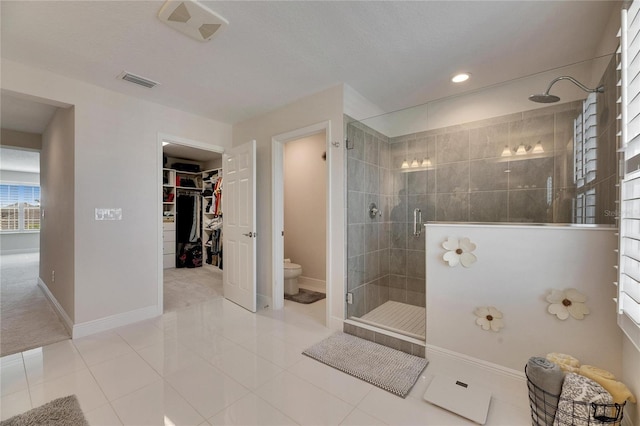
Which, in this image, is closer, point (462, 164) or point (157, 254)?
point (462, 164)

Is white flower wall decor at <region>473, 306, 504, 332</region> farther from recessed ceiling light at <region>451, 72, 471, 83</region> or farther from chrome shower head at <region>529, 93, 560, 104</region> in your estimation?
recessed ceiling light at <region>451, 72, 471, 83</region>

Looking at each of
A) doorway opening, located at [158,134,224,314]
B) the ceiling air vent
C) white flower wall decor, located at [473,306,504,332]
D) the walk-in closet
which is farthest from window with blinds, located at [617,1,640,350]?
the walk-in closet

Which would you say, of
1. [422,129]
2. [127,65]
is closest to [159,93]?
[127,65]

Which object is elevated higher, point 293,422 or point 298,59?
point 298,59

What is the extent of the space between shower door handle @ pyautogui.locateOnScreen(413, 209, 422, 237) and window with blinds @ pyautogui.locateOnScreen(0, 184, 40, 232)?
11102 mm

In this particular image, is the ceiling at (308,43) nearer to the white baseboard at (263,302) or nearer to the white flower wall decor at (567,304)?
the white flower wall decor at (567,304)

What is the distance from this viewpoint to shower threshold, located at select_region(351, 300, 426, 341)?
252 centimetres

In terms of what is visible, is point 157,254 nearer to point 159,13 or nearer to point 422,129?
point 159,13

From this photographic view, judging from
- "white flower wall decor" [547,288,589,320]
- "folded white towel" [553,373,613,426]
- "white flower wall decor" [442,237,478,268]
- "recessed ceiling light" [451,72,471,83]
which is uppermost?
"recessed ceiling light" [451,72,471,83]

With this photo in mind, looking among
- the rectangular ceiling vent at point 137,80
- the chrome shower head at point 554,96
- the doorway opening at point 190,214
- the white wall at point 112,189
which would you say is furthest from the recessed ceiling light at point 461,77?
the doorway opening at point 190,214

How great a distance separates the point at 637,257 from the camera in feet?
3.84

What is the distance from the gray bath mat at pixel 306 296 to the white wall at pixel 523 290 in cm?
186

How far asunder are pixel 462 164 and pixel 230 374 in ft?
9.14

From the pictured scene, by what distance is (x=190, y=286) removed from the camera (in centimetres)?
438
